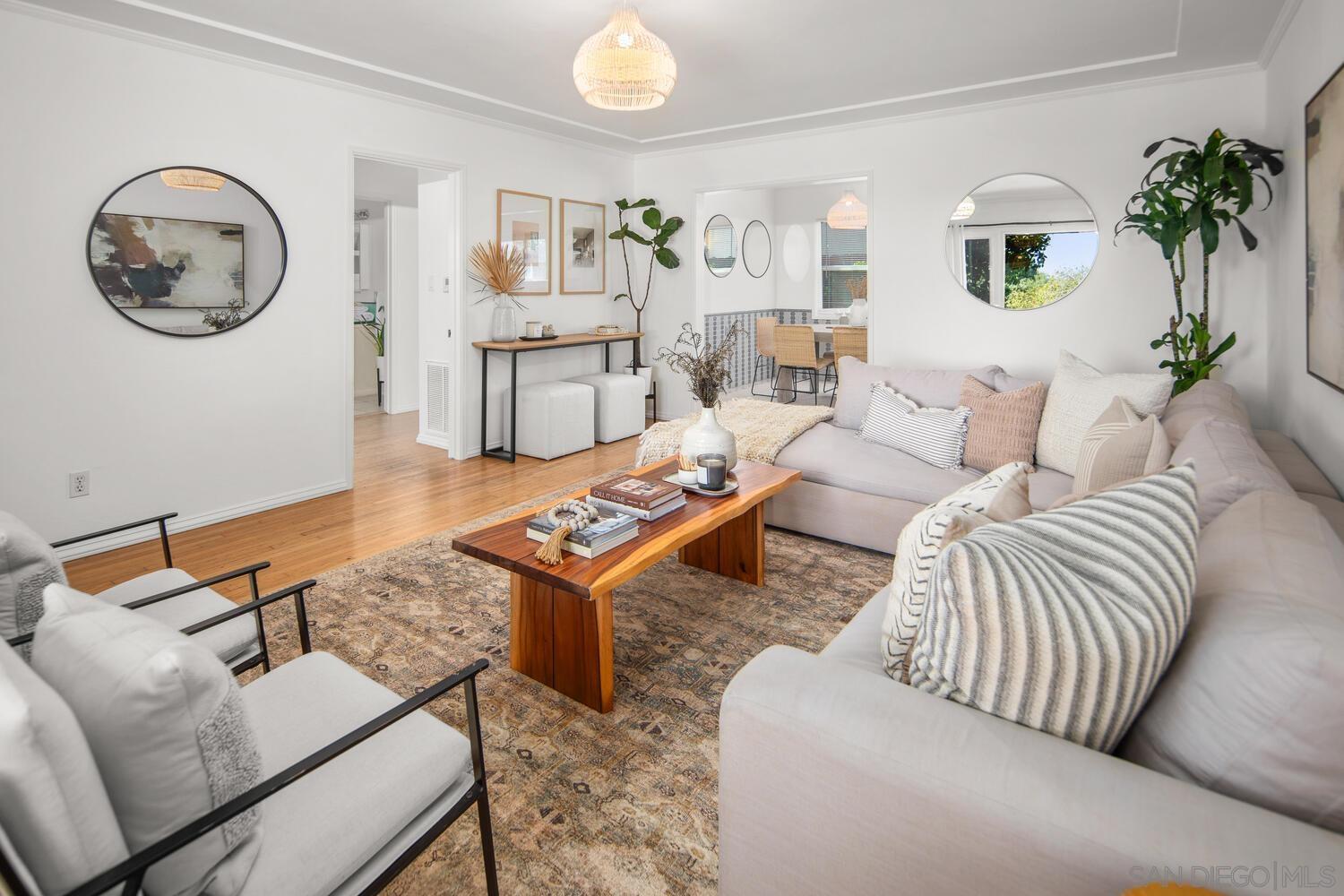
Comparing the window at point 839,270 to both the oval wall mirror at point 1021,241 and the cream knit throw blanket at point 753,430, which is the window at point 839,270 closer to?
the oval wall mirror at point 1021,241

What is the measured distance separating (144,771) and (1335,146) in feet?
11.1

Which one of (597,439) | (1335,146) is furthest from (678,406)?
(1335,146)

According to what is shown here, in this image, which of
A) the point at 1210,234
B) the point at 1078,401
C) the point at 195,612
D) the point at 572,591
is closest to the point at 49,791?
the point at 195,612

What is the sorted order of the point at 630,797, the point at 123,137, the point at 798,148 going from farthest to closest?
the point at 798,148 → the point at 123,137 → the point at 630,797

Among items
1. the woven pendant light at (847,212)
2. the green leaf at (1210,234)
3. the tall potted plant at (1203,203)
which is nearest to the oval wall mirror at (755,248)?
the woven pendant light at (847,212)

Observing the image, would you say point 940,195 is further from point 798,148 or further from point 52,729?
point 52,729

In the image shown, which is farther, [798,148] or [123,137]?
[798,148]

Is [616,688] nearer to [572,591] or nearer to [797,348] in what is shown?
[572,591]

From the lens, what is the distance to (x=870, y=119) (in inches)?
200

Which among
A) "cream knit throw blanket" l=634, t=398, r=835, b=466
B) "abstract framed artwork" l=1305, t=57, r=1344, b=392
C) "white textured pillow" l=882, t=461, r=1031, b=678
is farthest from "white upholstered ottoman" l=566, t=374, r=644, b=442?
"white textured pillow" l=882, t=461, r=1031, b=678

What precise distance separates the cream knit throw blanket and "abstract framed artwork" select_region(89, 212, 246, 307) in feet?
7.86

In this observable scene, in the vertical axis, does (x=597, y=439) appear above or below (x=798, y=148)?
below

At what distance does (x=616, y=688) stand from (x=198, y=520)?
2.86 meters

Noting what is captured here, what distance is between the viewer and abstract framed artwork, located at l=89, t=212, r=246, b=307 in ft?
11.1
